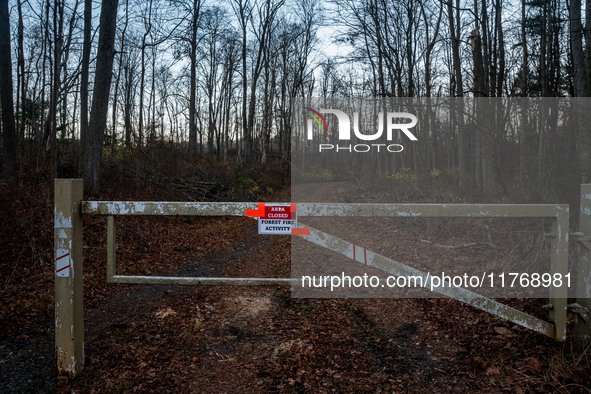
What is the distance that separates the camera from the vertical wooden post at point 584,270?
8.82ft

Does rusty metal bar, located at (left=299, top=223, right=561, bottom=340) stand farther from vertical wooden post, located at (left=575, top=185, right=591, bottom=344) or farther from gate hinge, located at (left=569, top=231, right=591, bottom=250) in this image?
gate hinge, located at (left=569, top=231, right=591, bottom=250)

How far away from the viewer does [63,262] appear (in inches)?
105

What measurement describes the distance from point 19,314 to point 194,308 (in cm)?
193

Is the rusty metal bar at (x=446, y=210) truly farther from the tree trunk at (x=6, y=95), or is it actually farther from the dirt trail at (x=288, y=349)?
the tree trunk at (x=6, y=95)

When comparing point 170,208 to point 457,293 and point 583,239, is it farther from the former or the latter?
point 583,239

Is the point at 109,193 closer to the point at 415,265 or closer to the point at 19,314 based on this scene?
the point at 19,314

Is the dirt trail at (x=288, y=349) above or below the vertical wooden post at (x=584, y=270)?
below

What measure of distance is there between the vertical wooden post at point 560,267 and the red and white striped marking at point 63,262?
11.9ft

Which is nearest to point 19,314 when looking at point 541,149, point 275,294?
point 275,294

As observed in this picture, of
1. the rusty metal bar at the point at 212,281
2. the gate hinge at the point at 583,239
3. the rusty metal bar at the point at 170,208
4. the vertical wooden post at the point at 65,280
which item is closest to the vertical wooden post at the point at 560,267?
the gate hinge at the point at 583,239

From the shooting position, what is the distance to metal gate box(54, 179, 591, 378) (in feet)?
8.61

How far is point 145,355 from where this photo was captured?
9.94 ft

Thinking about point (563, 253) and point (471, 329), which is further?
point (471, 329)

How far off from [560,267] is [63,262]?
146 inches
